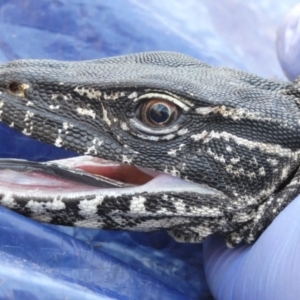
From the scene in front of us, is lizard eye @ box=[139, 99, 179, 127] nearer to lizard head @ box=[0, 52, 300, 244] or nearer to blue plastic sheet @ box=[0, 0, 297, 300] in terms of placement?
lizard head @ box=[0, 52, 300, 244]

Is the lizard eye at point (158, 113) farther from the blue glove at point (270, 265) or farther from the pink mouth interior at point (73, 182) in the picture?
the blue glove at point (270, 265)

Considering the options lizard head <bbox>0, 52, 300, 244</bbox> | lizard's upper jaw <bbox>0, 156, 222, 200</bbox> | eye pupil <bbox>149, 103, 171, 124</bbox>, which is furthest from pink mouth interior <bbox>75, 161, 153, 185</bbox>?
eye pupil <bbox>149, 103, 171, 124</bbox>

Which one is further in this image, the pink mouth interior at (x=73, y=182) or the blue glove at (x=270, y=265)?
the pink mouth interior at (x=73, y=182)

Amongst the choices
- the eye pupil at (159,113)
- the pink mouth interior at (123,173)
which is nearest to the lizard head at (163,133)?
the eye pupil at (159,113)

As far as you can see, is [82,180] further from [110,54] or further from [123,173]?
[110,54]

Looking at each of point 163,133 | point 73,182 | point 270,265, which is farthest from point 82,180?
point 270,265

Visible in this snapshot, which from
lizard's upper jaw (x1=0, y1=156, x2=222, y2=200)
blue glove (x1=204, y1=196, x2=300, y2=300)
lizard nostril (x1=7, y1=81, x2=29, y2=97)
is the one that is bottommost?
blue glove (x1=204, y1=196, x2=300, y2=300)
